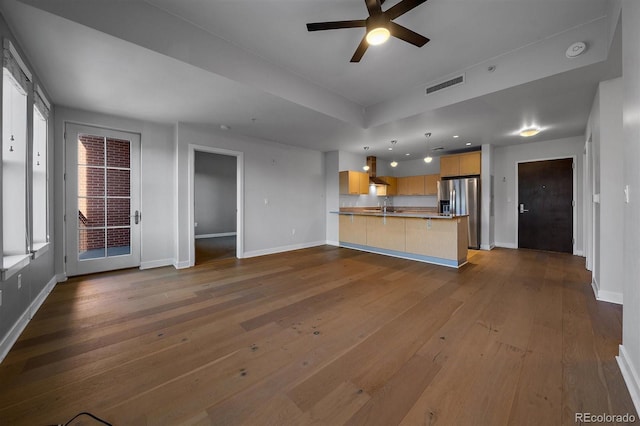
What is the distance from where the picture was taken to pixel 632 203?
1.56 metres

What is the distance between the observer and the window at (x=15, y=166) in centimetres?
218

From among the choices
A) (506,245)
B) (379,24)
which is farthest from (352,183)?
(379,24)

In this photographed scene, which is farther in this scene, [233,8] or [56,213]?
[56,213]

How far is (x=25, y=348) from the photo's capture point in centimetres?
194

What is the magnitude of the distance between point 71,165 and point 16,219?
177 cm

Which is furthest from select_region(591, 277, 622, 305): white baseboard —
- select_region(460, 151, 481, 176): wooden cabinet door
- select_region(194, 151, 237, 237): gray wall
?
select_region(194, 151, 237, 237): gray wall

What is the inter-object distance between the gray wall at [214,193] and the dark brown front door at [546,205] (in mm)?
8651

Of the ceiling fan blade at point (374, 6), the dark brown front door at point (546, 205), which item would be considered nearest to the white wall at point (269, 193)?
the ceiling fan blade at point (374, 6)

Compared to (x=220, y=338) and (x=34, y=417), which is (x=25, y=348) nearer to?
(x=34, y=417)

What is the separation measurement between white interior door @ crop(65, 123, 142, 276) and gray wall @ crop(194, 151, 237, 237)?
412 centimetres

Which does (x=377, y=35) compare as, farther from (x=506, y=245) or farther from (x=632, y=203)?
(x=506, y=245)

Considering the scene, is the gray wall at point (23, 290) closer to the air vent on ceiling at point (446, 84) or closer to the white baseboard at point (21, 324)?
the white baseboard at point (21, 324)

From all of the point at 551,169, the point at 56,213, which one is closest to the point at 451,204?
the point at 551,169

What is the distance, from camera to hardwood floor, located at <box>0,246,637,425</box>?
1356 mm
